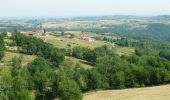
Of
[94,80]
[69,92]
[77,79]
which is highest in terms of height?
[69,92]

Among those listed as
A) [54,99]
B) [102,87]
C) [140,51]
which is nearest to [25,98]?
[54,99]

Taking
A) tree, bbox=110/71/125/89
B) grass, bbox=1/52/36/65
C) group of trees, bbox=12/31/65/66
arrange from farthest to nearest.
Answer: group of trees, bbox=12/31/65/66 → grass, bbox=1/52/36/65 → tree, bbox=110/71/125/89

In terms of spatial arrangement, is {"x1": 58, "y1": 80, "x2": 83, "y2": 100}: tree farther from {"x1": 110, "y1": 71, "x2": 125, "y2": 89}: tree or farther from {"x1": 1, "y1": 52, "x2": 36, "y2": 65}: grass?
{"x1": 1, "y1": 52, "x2": 36, "y2": 65}: grass

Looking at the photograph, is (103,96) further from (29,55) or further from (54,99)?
(29,55)

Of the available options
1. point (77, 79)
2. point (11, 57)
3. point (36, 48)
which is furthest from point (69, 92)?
point (36, 48)

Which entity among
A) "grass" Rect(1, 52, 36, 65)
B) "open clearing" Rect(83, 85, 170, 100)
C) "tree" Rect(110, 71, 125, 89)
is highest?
"open clearing" Rect(83, 85, 170, 100)

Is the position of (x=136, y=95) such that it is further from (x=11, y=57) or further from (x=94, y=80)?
(x=11, y=57)

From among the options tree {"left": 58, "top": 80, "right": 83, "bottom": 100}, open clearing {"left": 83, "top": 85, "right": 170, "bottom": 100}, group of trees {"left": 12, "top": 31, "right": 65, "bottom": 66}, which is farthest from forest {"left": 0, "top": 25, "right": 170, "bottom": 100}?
group of trees {"left": 12, "top": 31, "right": 65, "bottom": 66}

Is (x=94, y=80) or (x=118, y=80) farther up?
(x=94, y=80)

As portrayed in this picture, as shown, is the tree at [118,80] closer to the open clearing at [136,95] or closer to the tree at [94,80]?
the tree at [94,80]

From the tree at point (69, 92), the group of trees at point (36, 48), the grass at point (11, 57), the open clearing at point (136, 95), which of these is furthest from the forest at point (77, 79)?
the group of trees at point (36, 48)

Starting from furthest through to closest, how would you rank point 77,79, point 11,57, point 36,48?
1. point 36,48
2. point 11,57
3. point 77,79
